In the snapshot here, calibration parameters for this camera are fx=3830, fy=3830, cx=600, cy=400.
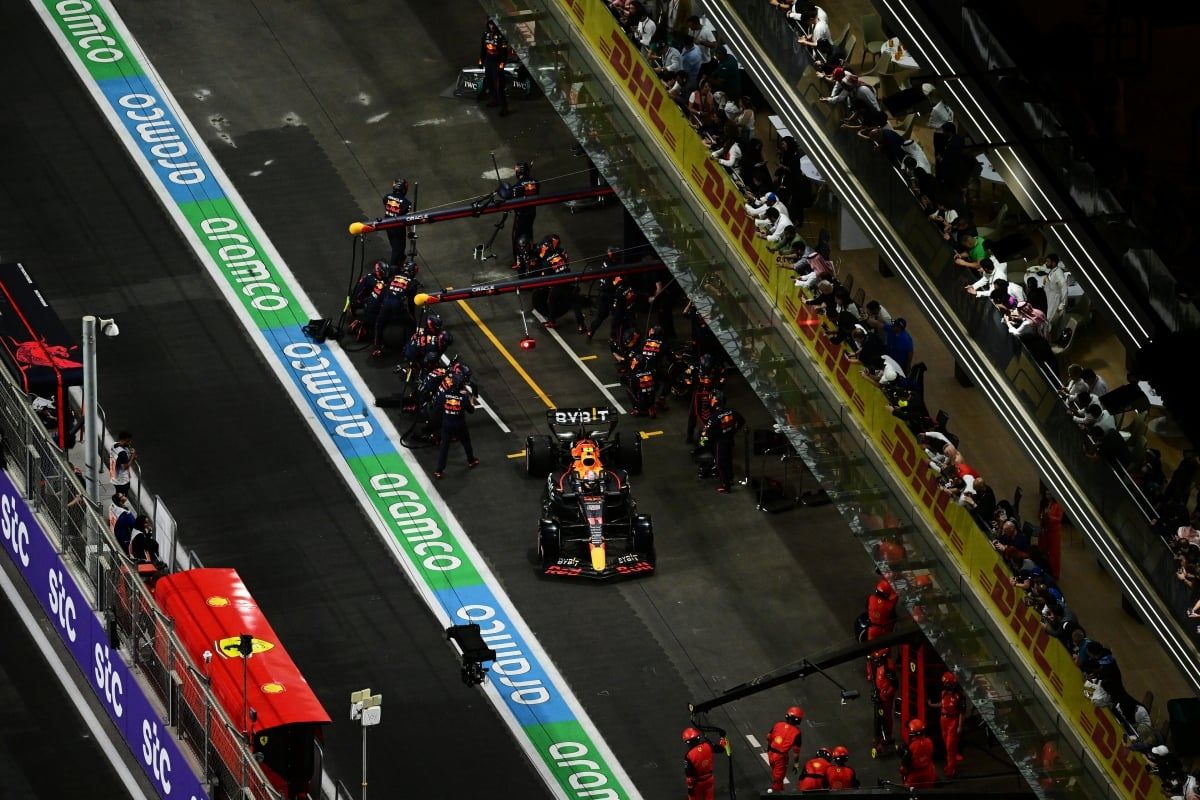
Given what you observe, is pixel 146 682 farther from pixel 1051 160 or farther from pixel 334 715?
pixel 1051 160


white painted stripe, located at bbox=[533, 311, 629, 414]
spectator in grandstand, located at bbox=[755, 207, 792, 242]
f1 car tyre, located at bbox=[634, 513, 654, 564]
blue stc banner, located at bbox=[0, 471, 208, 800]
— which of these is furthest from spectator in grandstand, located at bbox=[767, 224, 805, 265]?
blue stc banner, located at bbox=[0, 471, 208, 800]

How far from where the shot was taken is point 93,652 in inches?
2008

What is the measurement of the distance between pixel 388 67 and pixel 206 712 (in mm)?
23300

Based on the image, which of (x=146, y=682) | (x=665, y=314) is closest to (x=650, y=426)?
(x=665, y=314)

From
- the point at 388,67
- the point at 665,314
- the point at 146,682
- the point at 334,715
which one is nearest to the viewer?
the point at 146,682

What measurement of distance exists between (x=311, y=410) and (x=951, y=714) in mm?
12658

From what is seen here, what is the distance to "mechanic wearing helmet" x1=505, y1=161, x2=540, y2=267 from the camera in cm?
6216

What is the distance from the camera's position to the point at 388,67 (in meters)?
68.2

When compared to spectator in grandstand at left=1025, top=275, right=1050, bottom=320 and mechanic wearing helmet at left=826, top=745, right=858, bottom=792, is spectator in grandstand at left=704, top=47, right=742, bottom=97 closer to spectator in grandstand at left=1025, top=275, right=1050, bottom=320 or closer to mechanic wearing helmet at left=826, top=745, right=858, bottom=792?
spectator in grandstand at left=1025, top=275, right=1050, bottom=320

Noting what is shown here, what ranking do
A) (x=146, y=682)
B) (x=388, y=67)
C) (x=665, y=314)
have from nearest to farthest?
(x=146, y=682), (x=665, y=314), (x=388, y=67)

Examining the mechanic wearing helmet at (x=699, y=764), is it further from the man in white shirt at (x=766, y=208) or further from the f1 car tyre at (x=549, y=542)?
the man in white shirt at (x=766, y=208)

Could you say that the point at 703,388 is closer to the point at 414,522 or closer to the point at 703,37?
the point at 414,522

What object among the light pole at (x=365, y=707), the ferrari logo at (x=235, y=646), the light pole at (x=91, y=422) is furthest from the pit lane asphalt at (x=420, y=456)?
the light pole at (x=91, y=422)

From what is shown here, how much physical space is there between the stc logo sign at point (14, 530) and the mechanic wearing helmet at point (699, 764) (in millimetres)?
9513
